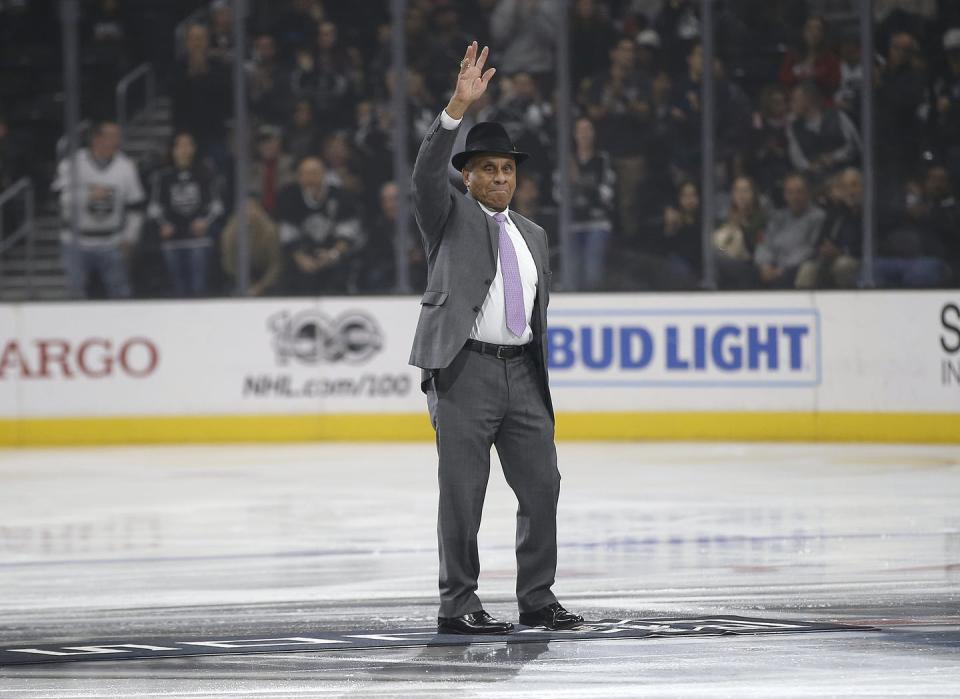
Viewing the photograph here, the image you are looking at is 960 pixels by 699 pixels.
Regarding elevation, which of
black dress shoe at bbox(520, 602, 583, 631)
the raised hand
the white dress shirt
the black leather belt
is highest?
the raised hand

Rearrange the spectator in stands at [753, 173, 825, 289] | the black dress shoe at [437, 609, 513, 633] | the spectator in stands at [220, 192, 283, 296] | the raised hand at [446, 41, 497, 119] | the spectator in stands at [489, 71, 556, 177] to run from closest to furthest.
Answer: the raised hand at [446, 41, 497, 119], the black dress shoe at [437, 609, 513, 633], the spectator in stands at [753, 173, 825, 289], the spectator in stands at [489, 71, 556, 177], the spectator in stands at [220, 192, 283, 296]

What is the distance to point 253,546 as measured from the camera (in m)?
8.94

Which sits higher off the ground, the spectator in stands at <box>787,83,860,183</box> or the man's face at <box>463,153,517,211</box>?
the spectator in stands at <box>787,83,860,183</box>

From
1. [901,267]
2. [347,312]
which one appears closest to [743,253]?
[901,267]

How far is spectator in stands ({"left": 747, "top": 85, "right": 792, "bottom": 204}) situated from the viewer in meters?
15.1

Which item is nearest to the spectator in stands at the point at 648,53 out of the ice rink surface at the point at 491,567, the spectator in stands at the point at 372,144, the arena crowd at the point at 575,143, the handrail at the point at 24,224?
the arena crowd at the point at 575,143

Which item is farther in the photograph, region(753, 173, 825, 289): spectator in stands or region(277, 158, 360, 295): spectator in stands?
region(277, 158, 360, 295): spectator in stands

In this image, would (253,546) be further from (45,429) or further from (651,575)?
(45,429)

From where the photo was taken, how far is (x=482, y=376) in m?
6.15

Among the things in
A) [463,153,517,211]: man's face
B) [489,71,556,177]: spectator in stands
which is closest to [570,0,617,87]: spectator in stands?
[489,71,556,177]: spectator in stands

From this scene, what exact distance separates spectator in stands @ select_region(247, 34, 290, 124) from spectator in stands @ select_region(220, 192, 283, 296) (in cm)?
80

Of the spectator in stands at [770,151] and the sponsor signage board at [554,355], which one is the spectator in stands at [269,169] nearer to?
the sponsor signage board at [554,355]

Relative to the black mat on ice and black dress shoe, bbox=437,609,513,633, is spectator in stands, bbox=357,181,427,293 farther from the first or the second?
black dress shoe, bbox=437,609,513,633

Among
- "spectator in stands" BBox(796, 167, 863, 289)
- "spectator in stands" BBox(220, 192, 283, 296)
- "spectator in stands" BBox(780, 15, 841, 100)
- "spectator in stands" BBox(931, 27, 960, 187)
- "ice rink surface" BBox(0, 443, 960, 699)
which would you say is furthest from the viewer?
"spectator in stands" BBox(220, 192, 283, 296)
